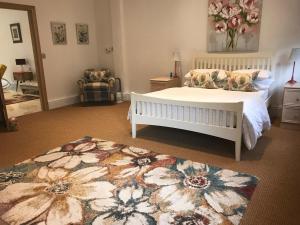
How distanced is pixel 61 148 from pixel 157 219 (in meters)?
1.90

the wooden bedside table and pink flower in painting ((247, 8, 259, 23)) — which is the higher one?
pink flower in painting ((247, 8, 259, 23))

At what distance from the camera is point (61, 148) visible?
3.24 meters

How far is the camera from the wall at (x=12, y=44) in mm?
6887

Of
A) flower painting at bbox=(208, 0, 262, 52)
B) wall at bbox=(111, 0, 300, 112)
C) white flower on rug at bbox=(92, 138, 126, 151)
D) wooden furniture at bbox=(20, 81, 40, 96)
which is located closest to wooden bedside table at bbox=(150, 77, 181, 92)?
wall at bbox=(111, 0, 300, 112)

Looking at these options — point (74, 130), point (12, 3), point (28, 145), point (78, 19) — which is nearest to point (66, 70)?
point (78, 19)

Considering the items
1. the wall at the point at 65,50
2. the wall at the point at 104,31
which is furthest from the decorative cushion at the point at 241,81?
the wall at the point at 65,50

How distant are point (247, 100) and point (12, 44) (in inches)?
283

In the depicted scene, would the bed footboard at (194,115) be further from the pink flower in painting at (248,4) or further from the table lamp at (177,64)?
the pink flower in painting at (248,4)

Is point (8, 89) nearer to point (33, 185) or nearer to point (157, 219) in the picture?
point (33, 185)

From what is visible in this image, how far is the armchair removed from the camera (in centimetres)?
549

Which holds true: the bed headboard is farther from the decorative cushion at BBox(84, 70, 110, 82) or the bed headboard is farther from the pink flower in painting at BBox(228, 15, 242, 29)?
the decorative cushion at BBox(84, 70, 110, 82)

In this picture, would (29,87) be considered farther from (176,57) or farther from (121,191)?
(121,191)

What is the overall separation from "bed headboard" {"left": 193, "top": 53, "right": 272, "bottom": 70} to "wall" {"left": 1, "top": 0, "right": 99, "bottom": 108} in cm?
285

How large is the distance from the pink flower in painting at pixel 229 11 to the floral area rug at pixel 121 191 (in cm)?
295
